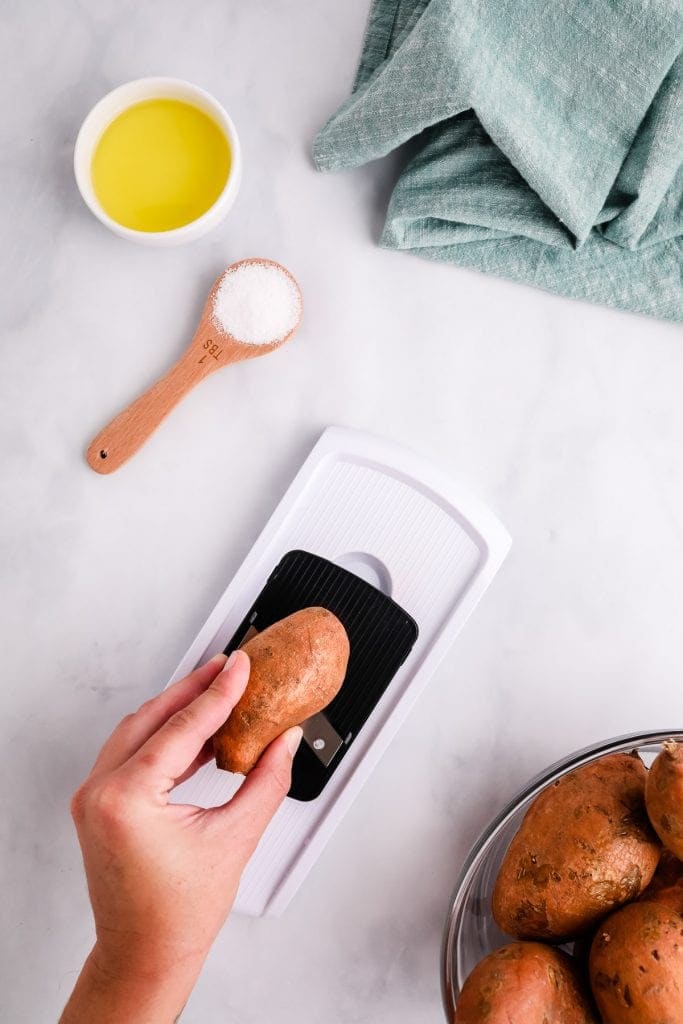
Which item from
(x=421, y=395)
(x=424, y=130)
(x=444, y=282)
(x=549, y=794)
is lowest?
(x=549, y=794)

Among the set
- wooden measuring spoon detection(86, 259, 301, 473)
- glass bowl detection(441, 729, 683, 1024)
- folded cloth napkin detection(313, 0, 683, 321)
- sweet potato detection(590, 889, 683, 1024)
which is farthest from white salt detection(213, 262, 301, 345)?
sweet potato detection(590, 889, 683, 1024)

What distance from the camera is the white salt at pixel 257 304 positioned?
2.58 feet

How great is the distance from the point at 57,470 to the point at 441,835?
0.51 metres

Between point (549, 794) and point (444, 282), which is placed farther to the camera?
point (444, 282)

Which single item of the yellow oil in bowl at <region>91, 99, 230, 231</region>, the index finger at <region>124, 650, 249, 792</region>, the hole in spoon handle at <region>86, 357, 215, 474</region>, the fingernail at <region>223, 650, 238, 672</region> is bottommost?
the index finger at <region>124, 650, 249, 792</region>

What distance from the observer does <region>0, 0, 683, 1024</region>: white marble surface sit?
796mm

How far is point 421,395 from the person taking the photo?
823 millimetres

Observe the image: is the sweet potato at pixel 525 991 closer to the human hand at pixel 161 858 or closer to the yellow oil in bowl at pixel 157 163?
the human hand at pixel 161 858

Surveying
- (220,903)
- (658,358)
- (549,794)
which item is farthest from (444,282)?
(220,903)

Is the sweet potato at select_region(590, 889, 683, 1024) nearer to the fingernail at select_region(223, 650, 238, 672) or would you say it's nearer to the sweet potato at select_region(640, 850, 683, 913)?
the sweet potato at select_region(640, 850, 683, 913)

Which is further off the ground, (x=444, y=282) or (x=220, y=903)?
(x=444, y=282)

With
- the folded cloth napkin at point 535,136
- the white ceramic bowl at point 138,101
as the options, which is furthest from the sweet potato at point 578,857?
the white ceramic bowl at point 138,101

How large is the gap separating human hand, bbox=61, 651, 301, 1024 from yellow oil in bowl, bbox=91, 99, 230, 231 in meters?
0.44

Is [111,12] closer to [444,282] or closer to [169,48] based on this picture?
[169,48]
